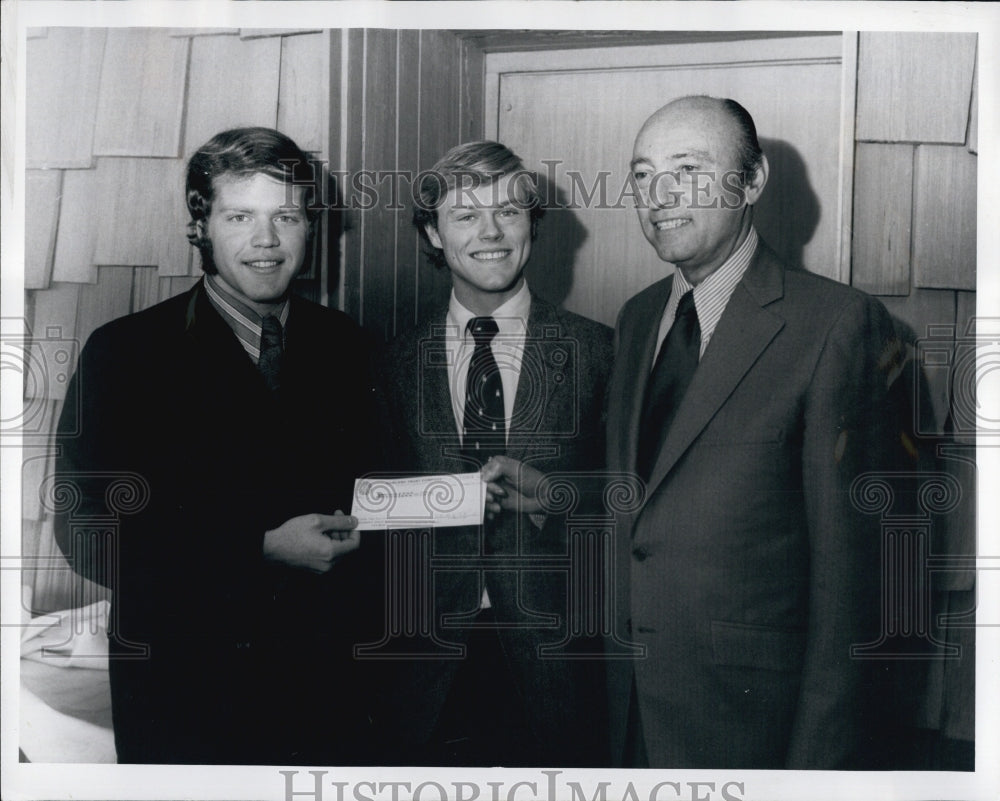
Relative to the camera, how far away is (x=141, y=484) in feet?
8.30

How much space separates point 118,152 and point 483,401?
987mm

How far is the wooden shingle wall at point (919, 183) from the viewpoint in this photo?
2512mm

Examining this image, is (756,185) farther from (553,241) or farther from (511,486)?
(511,486)

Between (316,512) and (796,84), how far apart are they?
55.4 inches

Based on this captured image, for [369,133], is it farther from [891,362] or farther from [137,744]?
[137,744]

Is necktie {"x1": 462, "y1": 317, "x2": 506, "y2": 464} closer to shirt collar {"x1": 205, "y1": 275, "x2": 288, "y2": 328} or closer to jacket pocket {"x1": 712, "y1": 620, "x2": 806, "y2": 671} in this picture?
shirt collar {"x1": 205, "y1": 275, "x2": 288, "y2": 328}

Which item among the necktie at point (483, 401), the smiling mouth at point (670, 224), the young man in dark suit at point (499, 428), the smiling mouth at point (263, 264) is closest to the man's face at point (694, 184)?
the smiling mouth at point (670, 224)

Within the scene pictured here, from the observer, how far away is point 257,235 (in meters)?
2.51

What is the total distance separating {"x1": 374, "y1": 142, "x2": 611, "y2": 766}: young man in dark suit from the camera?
249 cm

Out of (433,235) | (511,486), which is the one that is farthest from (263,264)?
(511,486)


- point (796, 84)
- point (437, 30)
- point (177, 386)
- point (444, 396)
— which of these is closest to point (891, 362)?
point (796, 84)

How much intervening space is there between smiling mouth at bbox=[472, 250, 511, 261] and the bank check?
1.55ft

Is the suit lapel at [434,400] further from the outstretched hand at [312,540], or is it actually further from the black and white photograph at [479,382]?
the outstretched hand at [312,540]

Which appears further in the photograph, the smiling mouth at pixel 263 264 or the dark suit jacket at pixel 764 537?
the smiling mouth at pixel 263 264
